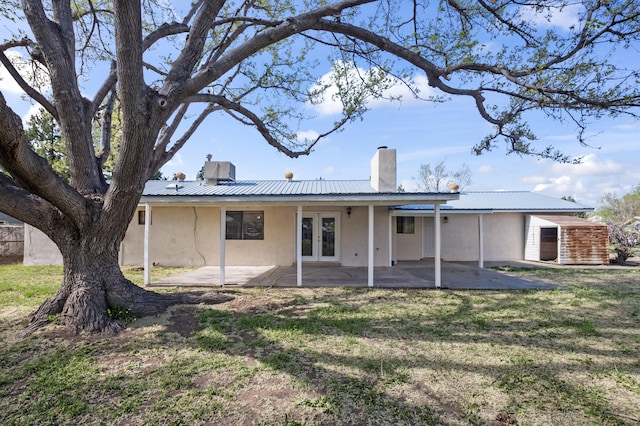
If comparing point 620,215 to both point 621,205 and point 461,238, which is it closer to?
point 621,205

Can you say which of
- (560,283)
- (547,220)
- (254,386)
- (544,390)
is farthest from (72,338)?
(547,220)

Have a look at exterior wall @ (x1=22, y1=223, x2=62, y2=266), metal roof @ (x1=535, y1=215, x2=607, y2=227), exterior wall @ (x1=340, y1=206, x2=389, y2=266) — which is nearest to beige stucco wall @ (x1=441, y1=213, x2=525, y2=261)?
metal roof @ (x1=535, y1=215, x2=607, y2=227)

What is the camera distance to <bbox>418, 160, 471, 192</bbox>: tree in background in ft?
117

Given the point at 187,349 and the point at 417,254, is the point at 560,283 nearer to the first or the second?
the point at 417,254

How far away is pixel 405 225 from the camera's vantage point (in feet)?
46.5

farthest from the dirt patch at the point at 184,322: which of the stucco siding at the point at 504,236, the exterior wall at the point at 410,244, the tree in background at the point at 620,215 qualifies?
the tree in background at the point at 620,215

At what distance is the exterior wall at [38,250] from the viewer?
12.4 m

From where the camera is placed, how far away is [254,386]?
3.40 meters

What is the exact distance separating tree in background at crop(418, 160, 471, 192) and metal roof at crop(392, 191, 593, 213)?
19.2 meters

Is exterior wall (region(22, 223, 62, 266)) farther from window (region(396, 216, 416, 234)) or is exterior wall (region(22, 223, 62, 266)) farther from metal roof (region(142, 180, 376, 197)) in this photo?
window (region(396, 216, 416, 234))

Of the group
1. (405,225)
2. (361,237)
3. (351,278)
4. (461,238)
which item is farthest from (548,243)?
(351,278)

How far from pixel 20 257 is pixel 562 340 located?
18.0 m

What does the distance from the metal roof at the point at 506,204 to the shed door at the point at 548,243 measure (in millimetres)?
1035

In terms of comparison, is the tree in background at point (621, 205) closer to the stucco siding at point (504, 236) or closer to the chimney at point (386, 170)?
the stucco siding at point (504, 236)
